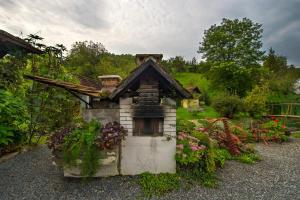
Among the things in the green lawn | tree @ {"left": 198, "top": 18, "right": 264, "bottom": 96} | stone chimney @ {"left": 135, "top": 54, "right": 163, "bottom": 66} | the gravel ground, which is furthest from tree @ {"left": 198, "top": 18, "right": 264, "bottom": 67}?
stone chimney @ {"left": 135, "top": 54, "right": 163, "bottom": 66}

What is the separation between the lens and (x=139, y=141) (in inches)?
227

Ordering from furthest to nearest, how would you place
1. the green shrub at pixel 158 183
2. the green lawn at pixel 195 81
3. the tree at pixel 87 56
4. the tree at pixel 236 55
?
the green lawn at pixel 195 81 < the tree at pixel 87 56 < the tree at pixel 236 55 < the green shrub at pixel 158 183

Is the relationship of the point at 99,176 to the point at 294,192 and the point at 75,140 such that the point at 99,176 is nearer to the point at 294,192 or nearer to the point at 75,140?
the point at 75,140

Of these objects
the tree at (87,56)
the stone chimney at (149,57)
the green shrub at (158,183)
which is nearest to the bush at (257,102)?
the stone chimney at (149,57)

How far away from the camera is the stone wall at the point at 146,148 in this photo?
5.74 meters

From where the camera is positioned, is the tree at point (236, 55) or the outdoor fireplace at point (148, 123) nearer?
the outdoor fireplace at point (148, 123)

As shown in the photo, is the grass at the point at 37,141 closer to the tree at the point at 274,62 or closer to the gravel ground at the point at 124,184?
the gravel ground at the point at 124,184

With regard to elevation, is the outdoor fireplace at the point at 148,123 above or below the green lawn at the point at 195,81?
below

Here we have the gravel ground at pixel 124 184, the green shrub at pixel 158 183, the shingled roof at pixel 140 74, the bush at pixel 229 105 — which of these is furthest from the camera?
the bush at pixel 229 105

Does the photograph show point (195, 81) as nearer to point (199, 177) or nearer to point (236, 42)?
point (236, 42)

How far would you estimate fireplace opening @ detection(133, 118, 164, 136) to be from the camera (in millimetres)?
5859

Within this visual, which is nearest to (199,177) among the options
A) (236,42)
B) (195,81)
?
(236,42)

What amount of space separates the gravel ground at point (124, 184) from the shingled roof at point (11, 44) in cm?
379

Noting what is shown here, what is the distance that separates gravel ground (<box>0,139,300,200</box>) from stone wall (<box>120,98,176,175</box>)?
0.45 meters
